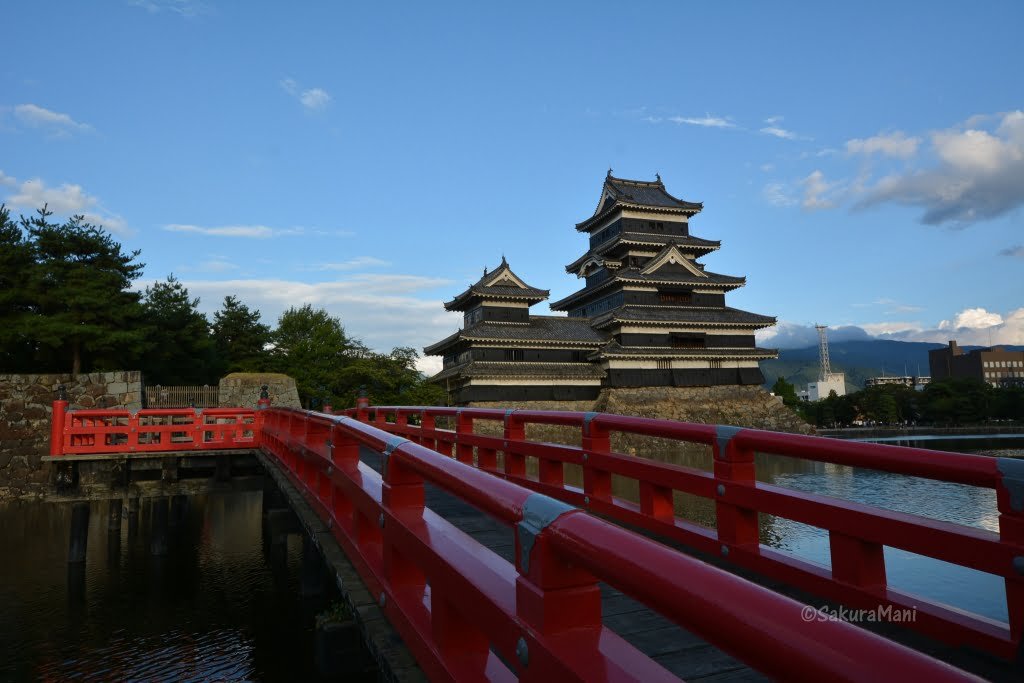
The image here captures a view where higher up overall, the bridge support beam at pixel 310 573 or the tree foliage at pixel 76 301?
the tree foliage at pixel 76 301

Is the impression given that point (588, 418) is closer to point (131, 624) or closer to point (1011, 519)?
point (1011, 519)

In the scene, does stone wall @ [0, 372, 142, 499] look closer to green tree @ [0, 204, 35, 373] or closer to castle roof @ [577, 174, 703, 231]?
green tree @ [0, 204, 35, 373]

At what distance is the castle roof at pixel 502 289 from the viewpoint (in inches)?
1449

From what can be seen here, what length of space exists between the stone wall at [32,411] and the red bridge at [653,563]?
21616mm

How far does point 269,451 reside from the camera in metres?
11.9

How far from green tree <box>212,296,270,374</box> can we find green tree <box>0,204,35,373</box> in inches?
600

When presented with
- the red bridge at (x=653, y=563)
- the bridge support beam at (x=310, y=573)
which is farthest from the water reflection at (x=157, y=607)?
the red bridge at (x=653, y=563)

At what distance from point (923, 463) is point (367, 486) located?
9.97 ft

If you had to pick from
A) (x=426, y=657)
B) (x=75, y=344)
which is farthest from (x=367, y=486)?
(x=75, y=344)

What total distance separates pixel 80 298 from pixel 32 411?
5.76 m

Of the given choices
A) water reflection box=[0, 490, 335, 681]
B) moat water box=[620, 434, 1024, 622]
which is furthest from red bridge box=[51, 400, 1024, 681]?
water reflection box=[0, 490, 335, 681]

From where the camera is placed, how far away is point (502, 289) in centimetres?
3719

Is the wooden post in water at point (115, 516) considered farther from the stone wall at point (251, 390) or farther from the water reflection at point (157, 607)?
the stone wall at point (251, 390)

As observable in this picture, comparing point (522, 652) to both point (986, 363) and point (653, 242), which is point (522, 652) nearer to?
point (653, 242)
